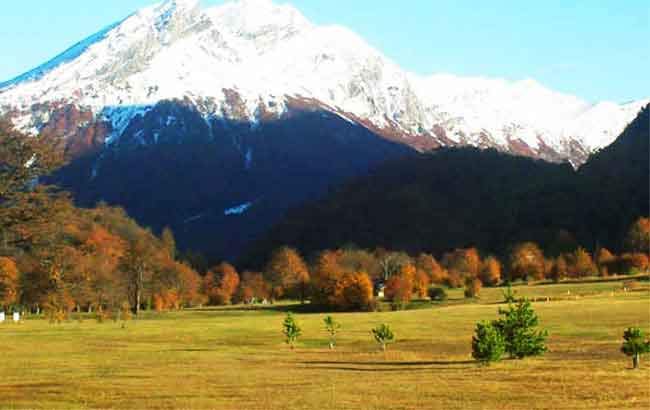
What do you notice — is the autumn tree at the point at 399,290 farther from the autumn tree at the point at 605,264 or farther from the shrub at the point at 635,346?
the shrub at the point at 635,346

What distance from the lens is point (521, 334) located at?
185ft

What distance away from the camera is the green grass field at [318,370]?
1415 inches

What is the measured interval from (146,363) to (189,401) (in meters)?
22.9

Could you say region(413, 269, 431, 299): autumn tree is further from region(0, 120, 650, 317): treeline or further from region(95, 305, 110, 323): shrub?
region(95, 305, 110, 323): shrub

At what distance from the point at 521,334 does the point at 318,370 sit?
13177 mm

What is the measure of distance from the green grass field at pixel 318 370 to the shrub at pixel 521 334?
3.68ft

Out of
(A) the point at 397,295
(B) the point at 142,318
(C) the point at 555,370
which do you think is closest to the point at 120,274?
(B) the point at 142,318

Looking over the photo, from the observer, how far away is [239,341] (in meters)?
85.4

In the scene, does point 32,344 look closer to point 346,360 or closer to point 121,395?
point 346,360

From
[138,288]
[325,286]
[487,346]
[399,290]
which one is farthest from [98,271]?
[399,290]

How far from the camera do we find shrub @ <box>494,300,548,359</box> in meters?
55.9

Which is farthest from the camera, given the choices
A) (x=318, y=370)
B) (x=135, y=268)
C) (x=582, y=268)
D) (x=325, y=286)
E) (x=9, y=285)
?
(x=582, y=268)

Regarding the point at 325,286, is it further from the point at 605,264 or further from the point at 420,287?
the point at 605,264

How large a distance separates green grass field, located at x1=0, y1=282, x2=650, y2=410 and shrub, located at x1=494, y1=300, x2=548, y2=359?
1122 millimetres
